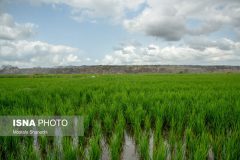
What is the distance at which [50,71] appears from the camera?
102 m

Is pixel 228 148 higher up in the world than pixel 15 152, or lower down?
higher up

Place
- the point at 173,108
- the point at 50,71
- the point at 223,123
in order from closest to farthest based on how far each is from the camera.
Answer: the point at 223,123 → the point at 173,108 → the point at 50,71

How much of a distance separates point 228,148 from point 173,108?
167 cm

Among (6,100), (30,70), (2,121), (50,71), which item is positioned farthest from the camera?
(30,70)

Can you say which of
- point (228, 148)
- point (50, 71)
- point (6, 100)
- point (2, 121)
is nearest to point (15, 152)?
point (2, 121)

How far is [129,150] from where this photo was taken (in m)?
2.60

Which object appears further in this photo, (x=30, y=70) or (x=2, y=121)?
(x=30, y=70)

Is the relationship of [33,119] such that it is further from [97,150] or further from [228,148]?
[228,148]

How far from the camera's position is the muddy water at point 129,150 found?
242 cm

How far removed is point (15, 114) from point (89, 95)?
9.54 ft

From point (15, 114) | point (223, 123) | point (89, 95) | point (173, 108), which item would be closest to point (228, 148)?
point (223, 123)

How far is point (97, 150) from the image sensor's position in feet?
7.29

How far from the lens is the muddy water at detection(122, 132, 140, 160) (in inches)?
95.3

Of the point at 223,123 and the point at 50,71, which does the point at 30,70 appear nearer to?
the point at 50,71
